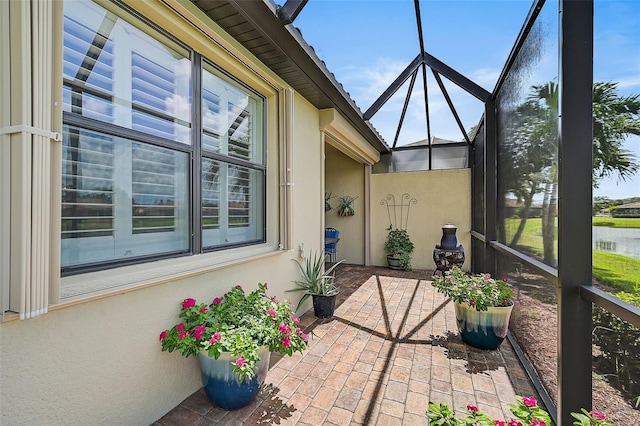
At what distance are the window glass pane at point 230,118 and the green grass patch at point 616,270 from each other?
3.02m

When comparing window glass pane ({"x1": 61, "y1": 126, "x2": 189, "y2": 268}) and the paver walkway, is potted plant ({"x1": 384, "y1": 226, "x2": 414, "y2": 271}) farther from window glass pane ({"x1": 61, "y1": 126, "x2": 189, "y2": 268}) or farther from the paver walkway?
window glass pane ({"x1": 61, "y1": 126, "x2": 189, "y2": 268})

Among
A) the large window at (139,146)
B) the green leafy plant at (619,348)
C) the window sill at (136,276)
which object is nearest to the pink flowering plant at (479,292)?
the green leafy plant at (619,348)

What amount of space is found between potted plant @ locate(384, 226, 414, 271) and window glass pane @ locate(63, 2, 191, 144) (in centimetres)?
Result: 547

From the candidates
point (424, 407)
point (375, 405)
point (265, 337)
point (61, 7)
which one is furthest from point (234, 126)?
point (424, 407)

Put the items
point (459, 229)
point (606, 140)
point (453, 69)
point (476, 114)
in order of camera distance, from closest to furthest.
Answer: point (606, 140) < point (453, 69) < point (476, 114) < point (459, 229)

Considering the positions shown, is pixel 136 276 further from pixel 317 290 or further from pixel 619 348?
pixel 619 348

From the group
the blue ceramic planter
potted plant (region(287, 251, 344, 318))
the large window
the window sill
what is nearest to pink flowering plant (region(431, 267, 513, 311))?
potted plant (region(287, 251, 344, 318))

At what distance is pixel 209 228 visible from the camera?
2596 mm

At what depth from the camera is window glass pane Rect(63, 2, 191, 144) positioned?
1676mm

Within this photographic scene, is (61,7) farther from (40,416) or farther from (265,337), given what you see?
(265,337)

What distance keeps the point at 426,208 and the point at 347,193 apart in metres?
2.04

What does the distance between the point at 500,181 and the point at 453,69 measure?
80.7 inches

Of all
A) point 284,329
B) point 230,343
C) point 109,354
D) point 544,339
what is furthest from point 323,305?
point 109,354

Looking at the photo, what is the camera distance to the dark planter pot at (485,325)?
2725 millimetres
